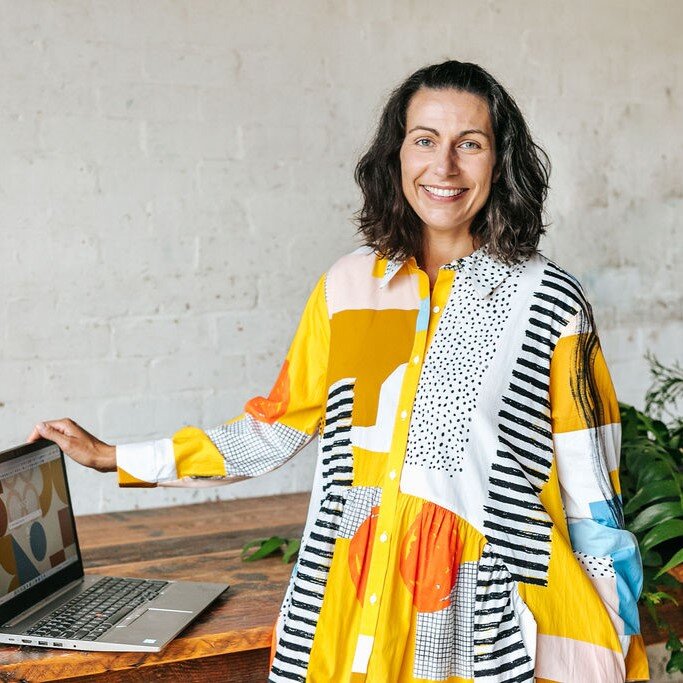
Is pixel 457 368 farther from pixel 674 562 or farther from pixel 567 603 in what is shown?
pixel 674 562

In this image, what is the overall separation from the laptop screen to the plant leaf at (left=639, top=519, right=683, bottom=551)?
1.06 meters

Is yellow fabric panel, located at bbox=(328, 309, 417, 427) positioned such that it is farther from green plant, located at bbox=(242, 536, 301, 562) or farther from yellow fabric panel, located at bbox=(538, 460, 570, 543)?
green plant, located at bbox=(242, 536, 301, 562)

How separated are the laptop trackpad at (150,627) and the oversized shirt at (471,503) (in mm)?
184

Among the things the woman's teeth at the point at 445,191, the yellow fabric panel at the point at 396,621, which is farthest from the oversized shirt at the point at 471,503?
the woman's teeth at the point at 445,191

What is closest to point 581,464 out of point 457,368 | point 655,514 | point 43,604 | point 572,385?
point 572,385

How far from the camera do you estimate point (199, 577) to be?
1.90 metres

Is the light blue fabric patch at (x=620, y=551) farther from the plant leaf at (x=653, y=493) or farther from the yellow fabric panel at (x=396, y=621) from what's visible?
the plant leaf at (x=653, y=493)

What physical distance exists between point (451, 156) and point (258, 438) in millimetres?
561

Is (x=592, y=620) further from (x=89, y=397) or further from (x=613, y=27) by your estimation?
(x=613, y=27)

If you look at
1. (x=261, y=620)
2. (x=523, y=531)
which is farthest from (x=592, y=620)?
(x=261, y=620)

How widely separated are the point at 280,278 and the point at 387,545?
148cm

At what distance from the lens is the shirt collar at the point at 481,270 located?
4.72 ft

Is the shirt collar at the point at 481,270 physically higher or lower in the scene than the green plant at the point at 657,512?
higher

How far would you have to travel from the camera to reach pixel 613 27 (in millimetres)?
3135
